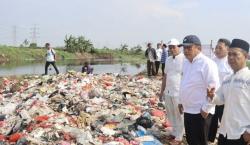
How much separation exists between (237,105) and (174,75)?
3191 mm

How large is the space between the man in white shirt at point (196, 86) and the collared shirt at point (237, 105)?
1.22 m

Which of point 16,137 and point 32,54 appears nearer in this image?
point 16,137

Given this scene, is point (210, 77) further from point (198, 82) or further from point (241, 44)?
point (241, 44)

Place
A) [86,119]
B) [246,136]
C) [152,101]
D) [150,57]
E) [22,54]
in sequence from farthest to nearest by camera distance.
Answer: [22,54], [150,57], [152,101], [86,119], [246,136]

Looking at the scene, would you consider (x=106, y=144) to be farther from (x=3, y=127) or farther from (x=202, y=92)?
(x=3, y=127)

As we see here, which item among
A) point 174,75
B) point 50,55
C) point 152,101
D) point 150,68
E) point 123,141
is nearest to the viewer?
point 123,141

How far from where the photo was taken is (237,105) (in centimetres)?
442

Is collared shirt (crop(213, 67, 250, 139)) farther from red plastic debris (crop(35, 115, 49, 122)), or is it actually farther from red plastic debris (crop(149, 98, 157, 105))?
red plastic debris (crop(149, 98, 157, 105))

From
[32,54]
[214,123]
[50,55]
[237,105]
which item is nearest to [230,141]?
[237,105]

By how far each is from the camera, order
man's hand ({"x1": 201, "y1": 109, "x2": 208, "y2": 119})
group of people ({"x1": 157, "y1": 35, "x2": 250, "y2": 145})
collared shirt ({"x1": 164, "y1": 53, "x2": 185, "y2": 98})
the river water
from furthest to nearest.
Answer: the river water < collared shirt ({"x1": 164, "y1": 53, "x2": 185, "y2": 98}) < man's hand ({"x1": 201, "y1": 109, "x2": 208, "y2": 119}) < group of people ({"x1": 157, "y1": 35, "x2": 250, "y2": 145})

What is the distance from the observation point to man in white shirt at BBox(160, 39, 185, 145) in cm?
752

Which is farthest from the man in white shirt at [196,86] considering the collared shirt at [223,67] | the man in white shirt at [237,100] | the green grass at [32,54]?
the green grass at [32,54]

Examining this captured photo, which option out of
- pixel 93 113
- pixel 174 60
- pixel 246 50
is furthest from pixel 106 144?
pixel 246 50

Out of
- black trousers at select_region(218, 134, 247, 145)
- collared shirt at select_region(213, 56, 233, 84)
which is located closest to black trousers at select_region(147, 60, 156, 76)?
collared shirt at select_region(213, 56, 233, 84)
